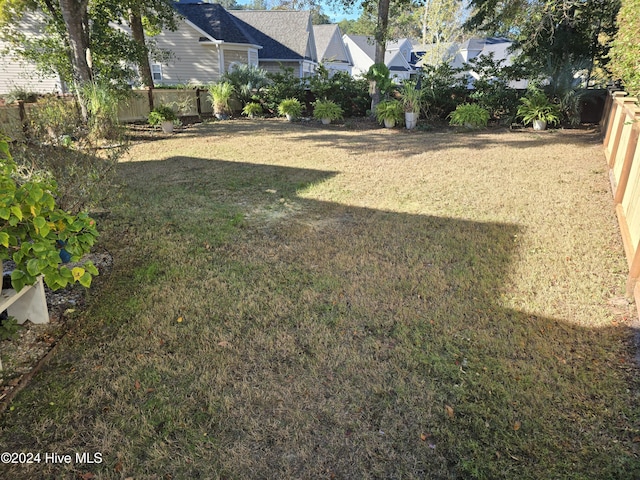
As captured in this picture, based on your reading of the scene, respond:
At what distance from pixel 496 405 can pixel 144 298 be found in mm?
2574

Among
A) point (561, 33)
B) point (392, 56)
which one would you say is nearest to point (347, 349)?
point (561, 33)

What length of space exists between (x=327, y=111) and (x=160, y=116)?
5203 millimetres

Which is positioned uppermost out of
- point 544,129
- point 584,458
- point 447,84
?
point 447,84

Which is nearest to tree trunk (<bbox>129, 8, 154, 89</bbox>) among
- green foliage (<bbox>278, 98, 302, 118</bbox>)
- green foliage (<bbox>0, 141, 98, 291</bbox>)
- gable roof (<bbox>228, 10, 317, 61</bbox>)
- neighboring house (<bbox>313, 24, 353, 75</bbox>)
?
green foliage (<bbox>278, 98, 302, 118</bbox>)

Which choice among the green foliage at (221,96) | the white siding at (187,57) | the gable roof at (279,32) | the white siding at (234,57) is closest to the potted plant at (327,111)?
the green foliage at (221,96)

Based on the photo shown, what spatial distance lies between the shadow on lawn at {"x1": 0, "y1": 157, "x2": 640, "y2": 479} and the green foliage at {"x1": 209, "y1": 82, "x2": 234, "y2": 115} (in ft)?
36.8

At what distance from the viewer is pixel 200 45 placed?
18891 millimetres

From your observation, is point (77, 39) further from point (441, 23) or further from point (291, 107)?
point (441, 23)

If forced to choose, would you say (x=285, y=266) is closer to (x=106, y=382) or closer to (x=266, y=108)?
(x=106, y=382)

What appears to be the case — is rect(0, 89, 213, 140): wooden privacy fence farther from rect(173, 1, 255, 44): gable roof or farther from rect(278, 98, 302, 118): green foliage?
rect(173, 1, 255, 44): gable roof

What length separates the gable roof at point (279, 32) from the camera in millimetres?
22828

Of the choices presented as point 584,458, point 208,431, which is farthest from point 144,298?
point 584,458

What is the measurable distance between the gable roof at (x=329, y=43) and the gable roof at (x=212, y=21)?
525 inches

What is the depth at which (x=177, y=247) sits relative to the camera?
164 inches
